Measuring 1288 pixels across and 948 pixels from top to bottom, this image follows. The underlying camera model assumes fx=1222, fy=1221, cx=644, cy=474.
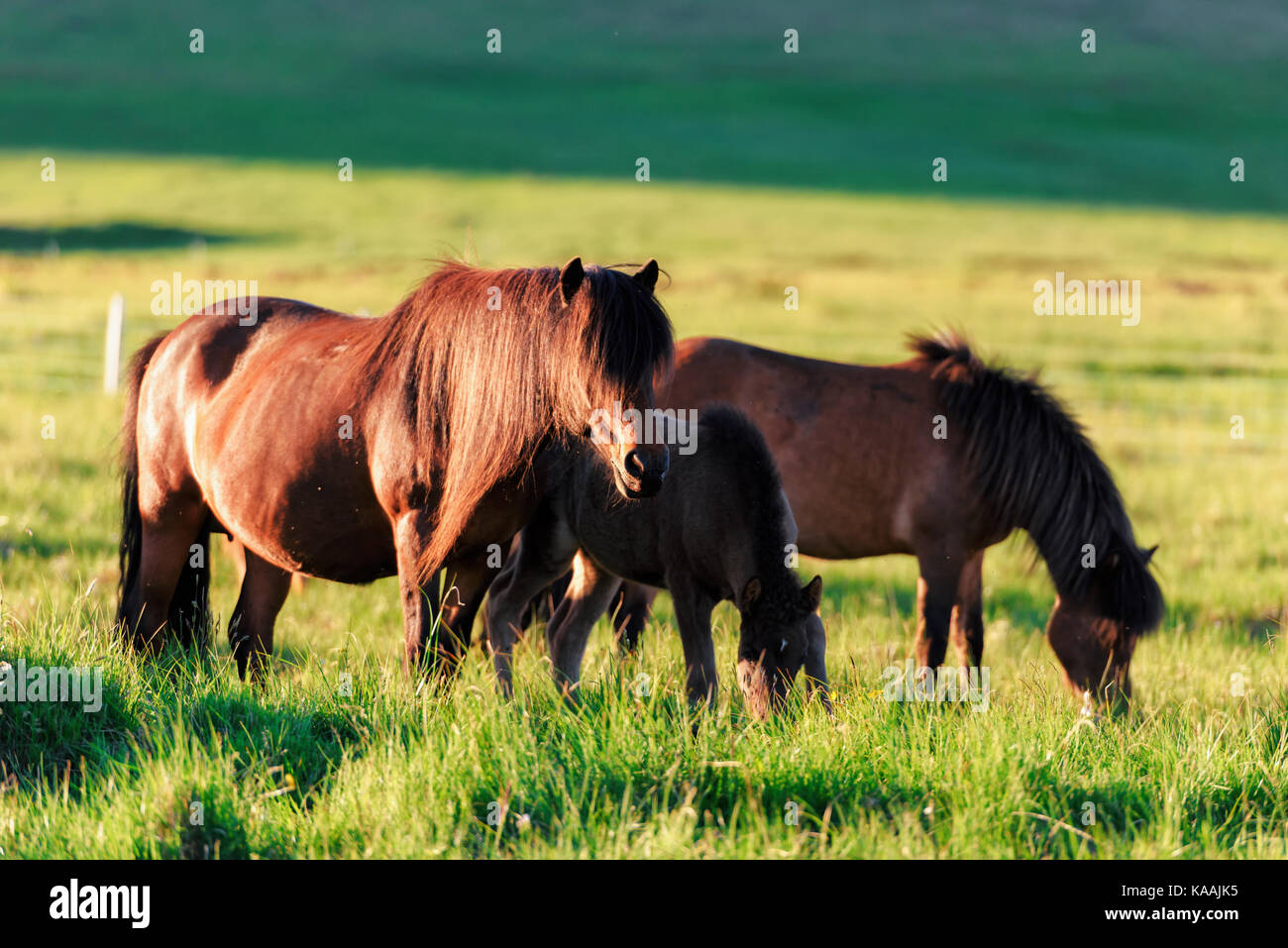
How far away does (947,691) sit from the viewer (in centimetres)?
524

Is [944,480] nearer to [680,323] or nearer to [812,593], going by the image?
[812,593]

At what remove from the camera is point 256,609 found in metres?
5.89

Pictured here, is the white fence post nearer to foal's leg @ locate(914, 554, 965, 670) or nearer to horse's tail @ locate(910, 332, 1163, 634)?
horse's tail @ locate(910, 332, 1163, 634)

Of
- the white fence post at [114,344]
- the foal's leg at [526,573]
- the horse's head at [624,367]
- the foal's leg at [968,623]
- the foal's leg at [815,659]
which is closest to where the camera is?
the horse's head at [624,367]

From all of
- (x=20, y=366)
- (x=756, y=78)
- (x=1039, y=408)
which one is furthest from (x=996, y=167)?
(x=1039, y=408)

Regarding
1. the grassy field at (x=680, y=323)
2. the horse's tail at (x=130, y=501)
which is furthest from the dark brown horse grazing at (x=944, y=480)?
the horse's tail at (x=130, y=501)

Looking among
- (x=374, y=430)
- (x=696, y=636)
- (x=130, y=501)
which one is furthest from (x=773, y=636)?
(x=130, y=501)

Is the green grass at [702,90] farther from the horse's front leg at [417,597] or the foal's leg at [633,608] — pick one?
the horse's front leg at [417,597]

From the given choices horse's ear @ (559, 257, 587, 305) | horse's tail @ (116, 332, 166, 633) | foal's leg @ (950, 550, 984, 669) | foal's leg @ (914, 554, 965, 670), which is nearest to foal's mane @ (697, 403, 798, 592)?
horse's ear @ (559, 257, 587, 305)

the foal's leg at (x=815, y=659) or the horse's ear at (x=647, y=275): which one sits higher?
the horse's ear at (x=647, y=275)

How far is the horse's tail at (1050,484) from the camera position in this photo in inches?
235

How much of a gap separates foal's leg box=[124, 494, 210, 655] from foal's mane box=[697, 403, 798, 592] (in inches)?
97.4

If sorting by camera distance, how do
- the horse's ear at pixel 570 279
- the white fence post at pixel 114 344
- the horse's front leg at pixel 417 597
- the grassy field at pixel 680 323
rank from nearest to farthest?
the grassy field at pixel 680 323 < the horse's ear at pixel 570 279 < the horse's front leg at pixel 417 597 < the white fence post at pixel 114 344

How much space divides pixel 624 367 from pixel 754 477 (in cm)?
128
